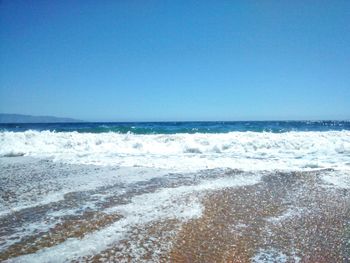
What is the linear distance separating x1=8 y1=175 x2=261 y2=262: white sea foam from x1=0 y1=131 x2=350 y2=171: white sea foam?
8.02 ft

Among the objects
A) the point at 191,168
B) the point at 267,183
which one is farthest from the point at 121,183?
the point at 267,183

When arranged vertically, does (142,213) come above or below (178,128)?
below

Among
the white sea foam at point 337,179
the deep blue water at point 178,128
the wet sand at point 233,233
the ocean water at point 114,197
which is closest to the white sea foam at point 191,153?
the ocean water at point 114,197

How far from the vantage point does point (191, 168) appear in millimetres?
9570

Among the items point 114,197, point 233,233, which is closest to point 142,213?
point 114,197

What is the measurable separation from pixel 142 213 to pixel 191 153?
8.92 m

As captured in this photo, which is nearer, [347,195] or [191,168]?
[347,195]

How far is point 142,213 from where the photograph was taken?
5078mm

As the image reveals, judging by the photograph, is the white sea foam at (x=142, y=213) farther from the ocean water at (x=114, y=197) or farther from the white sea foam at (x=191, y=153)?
the white sea foam at (x=191, y=153)

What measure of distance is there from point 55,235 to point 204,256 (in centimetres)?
196

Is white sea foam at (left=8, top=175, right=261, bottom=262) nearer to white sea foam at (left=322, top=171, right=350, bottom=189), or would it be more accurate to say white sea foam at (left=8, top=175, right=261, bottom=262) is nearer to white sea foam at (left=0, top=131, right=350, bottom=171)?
white sea foam at (left=322, top=171, right=350, bottom=189)

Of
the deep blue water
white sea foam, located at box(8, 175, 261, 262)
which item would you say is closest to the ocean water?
white sea foam, located at box(8, 175, 261, 262)

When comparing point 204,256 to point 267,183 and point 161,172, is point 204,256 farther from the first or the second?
point 161,172

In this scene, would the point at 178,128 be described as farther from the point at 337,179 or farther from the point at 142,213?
the point at 142,213
